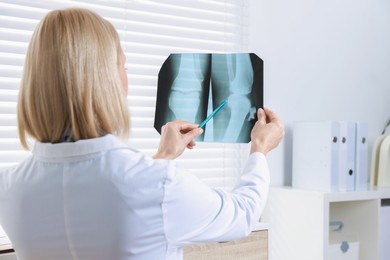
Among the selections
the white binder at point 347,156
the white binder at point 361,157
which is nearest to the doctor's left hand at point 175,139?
the white binder at point 347,156

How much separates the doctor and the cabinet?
125cm

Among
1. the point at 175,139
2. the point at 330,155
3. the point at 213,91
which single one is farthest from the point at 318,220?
the point at 175,139

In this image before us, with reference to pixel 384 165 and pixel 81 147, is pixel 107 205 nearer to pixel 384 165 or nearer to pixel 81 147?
pixel 81 147

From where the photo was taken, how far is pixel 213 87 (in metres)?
1.67

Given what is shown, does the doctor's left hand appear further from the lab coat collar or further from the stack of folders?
the stack of folders

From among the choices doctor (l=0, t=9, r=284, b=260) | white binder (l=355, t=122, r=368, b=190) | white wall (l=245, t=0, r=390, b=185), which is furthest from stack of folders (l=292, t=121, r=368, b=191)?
doctor (l=0, t=9, r=284, b=260)

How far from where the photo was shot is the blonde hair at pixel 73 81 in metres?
0.89

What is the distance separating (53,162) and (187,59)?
0.84 m

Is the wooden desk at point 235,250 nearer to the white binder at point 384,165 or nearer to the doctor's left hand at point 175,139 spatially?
the doctor's left hand at point 175,139

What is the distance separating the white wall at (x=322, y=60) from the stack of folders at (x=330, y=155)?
0.15m

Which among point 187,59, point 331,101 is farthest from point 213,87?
point 331,101

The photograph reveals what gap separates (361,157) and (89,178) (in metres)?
1.69

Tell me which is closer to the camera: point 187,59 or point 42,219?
point 42,219

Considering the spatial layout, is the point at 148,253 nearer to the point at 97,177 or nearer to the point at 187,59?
the point at 97,177
